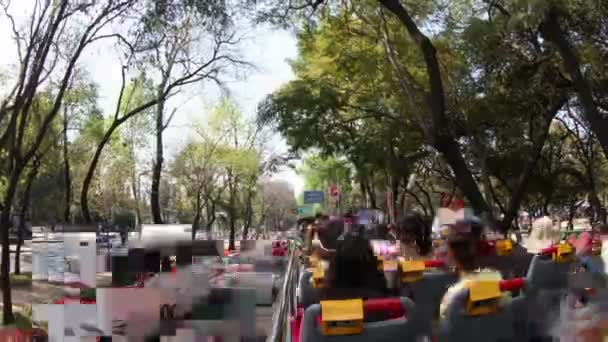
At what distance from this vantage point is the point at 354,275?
5.22 meters

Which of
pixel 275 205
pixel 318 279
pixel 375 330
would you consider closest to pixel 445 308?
pixel 375 330

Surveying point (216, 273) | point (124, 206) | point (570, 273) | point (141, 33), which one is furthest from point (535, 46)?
point (124, 206)

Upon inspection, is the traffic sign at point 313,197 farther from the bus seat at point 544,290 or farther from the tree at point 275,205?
the bus seat at point 544,290

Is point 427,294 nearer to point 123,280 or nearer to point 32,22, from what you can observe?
point 123,280

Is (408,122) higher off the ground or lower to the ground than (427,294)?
higher

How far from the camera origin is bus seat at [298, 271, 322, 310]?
556 centimetres

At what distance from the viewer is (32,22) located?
13961 millimetres

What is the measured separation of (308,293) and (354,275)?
611mm

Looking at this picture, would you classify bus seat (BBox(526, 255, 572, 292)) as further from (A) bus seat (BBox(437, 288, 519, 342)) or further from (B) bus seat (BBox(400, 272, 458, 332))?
(A) bus seat (BBox(437, 288, 519, 342))

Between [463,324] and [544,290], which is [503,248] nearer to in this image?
[544,290]

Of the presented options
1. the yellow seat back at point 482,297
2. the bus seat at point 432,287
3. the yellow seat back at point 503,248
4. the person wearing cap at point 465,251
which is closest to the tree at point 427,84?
the yellow seat back at point 503,248

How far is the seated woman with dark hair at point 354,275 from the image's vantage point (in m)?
5.13

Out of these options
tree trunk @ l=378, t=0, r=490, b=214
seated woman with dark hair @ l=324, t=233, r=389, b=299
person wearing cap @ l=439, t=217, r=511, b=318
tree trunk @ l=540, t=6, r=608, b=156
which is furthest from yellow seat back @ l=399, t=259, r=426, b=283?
tree trunk @ l=378, t=0, r=490, b=214

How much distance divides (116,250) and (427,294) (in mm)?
1970
